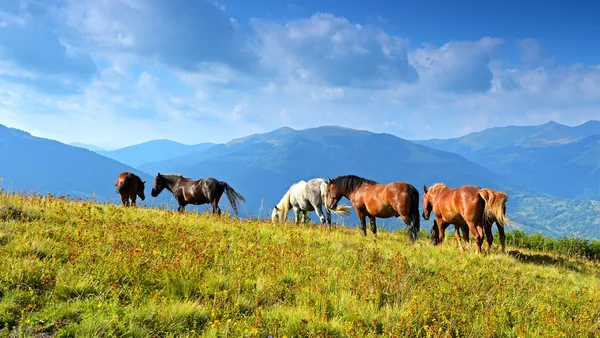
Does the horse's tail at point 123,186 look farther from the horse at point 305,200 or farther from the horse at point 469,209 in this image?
the horse at point 469,209

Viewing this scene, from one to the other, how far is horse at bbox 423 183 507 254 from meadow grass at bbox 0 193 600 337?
3489mm

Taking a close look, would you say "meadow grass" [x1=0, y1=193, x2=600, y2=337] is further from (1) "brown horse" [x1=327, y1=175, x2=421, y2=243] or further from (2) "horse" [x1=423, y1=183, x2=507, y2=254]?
(1) "brown horse" [x1=327, y1=175, x2=421, y2=243]

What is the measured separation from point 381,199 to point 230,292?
8.63 meters

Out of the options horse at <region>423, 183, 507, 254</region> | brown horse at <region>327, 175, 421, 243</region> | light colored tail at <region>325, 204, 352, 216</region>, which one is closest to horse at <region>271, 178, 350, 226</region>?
light colored tail at <region>325, 204, 352, 216</region>

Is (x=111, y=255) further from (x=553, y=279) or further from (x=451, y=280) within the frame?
(x=553, y=279)

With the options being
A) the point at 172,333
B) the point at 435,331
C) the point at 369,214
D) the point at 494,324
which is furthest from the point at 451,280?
the point at 369,214

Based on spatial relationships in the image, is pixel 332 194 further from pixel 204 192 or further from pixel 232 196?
pixel 204 192

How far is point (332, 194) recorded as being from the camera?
1538 centimetres

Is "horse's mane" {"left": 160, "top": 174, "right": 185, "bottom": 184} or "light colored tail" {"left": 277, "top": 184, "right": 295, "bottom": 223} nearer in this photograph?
"horse's mane" {"left": 160, "top": 174, "right": 185, "bottom": 184}

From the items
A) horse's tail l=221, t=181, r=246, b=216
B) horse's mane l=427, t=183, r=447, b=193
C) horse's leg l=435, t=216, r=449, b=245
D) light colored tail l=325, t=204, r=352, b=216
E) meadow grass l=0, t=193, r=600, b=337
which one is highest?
horse's mane l=427, t=183, r=447, b=193

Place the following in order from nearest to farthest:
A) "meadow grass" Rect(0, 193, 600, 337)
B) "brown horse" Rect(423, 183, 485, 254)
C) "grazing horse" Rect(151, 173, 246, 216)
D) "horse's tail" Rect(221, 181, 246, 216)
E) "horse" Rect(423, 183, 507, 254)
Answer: "meadow grass" Rect(0, 193, 600, 337), "horse" Rect(423, 183, 507, 254), "brown horse" Rect(423, 183, 485, 254), "horse's tail" Rect(221, 181, 246, 216), "grazing horse" Rect(151, 173, 246, 216)

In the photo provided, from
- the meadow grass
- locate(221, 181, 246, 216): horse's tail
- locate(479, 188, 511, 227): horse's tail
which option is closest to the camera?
the meadow grass

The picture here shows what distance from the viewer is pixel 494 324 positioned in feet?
16.8

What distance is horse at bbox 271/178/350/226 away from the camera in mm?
17889
